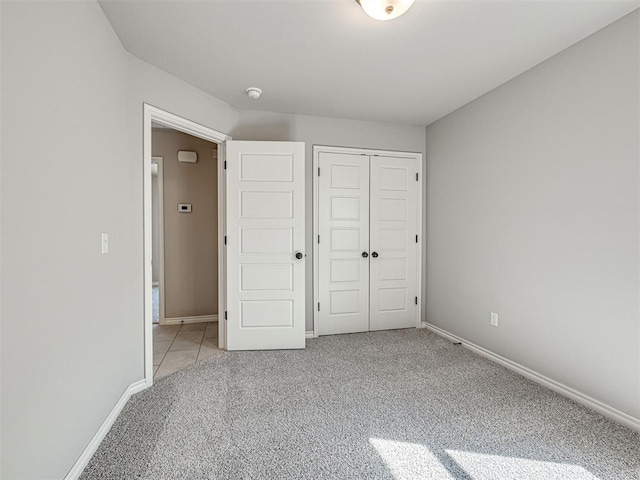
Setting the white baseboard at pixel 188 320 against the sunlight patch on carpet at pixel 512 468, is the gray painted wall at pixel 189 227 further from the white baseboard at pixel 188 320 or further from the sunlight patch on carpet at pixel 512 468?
the sunlight patch on carpet at pixel 512 468

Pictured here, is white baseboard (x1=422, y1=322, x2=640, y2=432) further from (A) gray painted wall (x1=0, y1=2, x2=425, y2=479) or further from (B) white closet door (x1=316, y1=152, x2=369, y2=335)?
(A) gray painted wall (x1=0, y1=2, x2=425, y2=479)

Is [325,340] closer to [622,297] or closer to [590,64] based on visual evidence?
[622,297]

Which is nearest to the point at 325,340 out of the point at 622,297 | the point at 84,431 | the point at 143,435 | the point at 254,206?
the point at 254,206

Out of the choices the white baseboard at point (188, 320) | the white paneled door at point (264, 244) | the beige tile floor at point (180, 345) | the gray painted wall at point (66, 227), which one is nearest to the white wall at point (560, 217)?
the white paneled door at point (264, 244)

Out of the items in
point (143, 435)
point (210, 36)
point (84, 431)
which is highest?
point (210, 36)

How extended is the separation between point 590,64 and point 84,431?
373cm

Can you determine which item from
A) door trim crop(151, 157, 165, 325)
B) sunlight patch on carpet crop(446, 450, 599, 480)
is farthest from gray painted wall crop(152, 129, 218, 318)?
sunlight patch on carpet crop(446, 450, 599, 480)

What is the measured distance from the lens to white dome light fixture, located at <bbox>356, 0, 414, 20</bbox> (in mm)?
1561

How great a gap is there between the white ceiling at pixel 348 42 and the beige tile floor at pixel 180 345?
2493mm

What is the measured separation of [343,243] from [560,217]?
1.98m

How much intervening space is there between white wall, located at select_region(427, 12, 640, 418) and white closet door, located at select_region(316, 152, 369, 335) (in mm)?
1023

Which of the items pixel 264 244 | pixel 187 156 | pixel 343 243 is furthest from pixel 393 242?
pixel 187 156

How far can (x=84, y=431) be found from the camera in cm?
153

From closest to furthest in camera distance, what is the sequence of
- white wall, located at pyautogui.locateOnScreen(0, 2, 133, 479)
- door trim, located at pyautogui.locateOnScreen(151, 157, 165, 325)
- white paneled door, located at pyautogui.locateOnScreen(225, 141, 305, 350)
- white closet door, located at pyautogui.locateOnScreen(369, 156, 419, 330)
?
white wall, located at pyautogui.locateOnScreen(0, 2, 133, 479), white paneled door, located at pyautogui.locateOnScreen(225, 141, 305, 350), white closet door, located at pyautogui.locateOnScreen(369, 156, 419, 330), door trim, located at pyautogui.locateOnScreen(151, 157, 165, 325)
